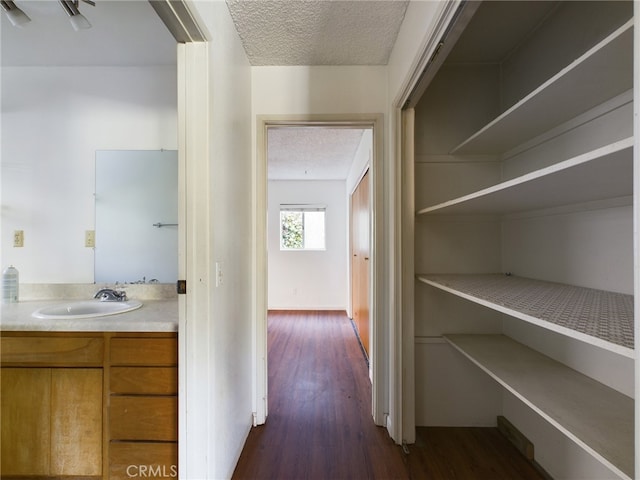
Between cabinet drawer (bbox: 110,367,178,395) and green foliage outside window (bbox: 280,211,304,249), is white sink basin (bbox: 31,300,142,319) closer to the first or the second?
cabinet drawer (bbox: 110,367,178,395)

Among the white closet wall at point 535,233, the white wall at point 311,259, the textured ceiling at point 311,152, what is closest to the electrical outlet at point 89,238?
the textured ceiling at point 311,152

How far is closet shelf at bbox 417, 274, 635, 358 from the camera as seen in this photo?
609 millimetres

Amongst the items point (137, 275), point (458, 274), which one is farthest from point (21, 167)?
point (458, 274)

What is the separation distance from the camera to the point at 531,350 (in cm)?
139

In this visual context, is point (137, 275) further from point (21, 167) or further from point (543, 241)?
point (543, 241)

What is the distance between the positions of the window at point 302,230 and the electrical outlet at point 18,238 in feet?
10.9

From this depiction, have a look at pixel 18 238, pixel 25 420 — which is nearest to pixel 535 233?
pixel 25 420

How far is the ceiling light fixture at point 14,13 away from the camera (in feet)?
4.00

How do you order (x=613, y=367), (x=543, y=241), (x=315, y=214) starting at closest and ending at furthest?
1. (x=613, y=367)
2. (x=543, y=241)
3. (x=315, y=214)

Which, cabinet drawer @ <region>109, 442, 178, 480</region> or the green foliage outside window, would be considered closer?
cabinet drawer @ <region>109, 442, 178, 480</region>

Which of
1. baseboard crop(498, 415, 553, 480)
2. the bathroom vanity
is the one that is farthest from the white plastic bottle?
baseboard crop(498, 415, 553, 480)

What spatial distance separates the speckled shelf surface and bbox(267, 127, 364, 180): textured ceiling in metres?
1.56

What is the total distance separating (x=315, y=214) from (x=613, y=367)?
4.11m

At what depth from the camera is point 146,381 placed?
116 centimetres
